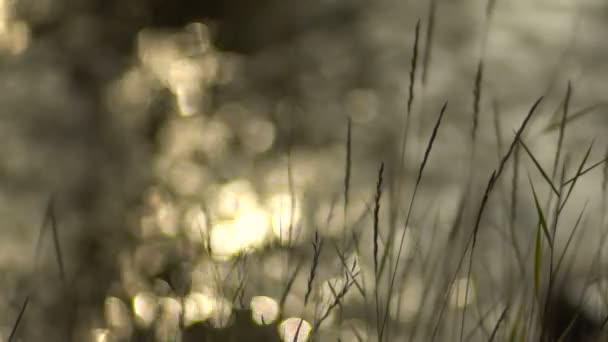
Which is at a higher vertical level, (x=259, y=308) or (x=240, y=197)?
(x=259, y=308)

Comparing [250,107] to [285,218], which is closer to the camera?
[285,218]

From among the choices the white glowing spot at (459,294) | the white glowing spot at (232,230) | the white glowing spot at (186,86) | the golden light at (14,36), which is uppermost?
the white glowing spot at (459,294)

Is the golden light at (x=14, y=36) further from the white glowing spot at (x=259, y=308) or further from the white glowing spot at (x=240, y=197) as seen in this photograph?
the white glowing spot at (x=259, y=308)

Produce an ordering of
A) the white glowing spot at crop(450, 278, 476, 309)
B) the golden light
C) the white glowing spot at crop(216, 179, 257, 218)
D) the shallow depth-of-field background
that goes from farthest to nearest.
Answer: the golden light, the white glowing spot at crop(216, 179, 257, 218), the shallow depth-of-field background, the white glowing spot at crop(450, 278, 476, 309)

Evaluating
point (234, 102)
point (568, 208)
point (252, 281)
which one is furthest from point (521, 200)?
point (252, 281)

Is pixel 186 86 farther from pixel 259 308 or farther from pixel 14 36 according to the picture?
pixel 259 308

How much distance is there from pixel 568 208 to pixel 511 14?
317cm

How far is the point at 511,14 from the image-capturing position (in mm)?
7262

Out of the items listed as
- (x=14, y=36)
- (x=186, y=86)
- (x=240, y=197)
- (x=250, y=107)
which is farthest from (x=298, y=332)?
(x=14, y=36)

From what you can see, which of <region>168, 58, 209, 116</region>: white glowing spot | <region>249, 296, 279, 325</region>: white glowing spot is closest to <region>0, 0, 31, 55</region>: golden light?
<region>168, 58, 209, 116</region>: white glowing spot

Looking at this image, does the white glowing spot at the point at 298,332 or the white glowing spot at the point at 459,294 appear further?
the white glowing spot at the point at 459,294

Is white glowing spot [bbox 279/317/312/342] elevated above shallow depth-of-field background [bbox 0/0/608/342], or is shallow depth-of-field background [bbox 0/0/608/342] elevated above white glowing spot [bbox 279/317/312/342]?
white glowing spot [bbox 279/317/312/342]

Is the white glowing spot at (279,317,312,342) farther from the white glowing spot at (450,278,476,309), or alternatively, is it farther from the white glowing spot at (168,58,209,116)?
the white glowing spot at (168,58,209,116)

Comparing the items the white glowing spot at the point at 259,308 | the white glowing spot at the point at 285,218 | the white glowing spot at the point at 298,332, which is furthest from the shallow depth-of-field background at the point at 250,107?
the white glowing spot at the point at 259,308
